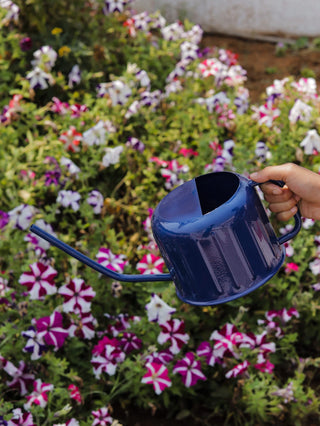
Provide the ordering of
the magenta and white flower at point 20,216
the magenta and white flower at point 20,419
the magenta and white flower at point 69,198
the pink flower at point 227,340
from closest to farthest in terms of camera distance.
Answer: the magenta and white flower at point 20,419
the pink flower at point 227,340
the magenta and white flower at point 20,216
the magenta and white flower at point 69,198

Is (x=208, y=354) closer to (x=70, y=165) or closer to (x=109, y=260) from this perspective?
(x=109, y=260)

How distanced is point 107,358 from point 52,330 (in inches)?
7.8

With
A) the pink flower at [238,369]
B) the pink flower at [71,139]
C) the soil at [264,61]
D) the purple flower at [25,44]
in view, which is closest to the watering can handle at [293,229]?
the pink flower at [238,369]

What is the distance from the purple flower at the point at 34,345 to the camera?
1.84 m

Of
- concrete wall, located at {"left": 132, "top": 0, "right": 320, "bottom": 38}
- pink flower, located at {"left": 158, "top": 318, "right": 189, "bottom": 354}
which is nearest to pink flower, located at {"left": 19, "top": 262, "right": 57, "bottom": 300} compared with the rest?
pink flower, located at {"left": 158, "top": 318, "right": 189, "bottom": 354}

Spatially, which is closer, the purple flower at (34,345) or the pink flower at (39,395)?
the pink flower at (39,395)

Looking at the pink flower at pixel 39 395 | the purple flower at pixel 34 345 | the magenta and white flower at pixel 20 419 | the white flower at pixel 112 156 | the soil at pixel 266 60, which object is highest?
the white flower at pixel 112 156

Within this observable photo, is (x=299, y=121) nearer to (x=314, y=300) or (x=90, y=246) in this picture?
(x=314, y=300)

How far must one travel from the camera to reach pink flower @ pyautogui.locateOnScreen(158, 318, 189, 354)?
1.92 metres

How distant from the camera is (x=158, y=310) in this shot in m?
1.91

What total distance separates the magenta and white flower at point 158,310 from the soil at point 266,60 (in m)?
2.28

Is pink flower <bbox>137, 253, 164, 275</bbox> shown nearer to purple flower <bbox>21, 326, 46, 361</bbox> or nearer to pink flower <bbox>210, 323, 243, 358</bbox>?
pink flower <bbox>210, 323, 243, 358</bbox>

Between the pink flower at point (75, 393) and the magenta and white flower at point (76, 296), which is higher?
the magenta and white flower at point (76, 296)

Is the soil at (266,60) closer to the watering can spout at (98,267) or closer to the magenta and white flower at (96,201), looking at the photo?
the magenta and white flower at (96,201)
